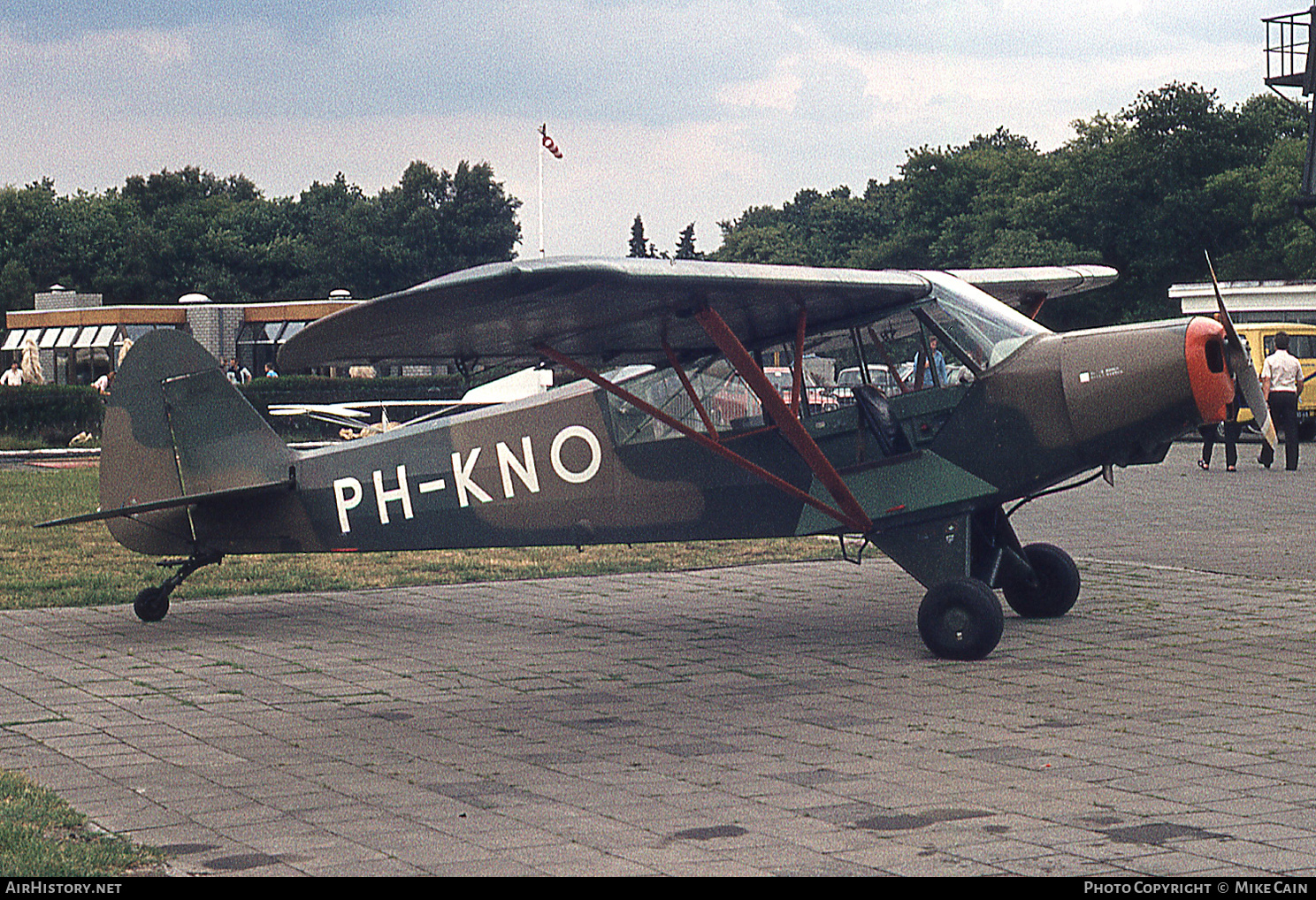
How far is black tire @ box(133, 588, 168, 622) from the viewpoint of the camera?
1099cm

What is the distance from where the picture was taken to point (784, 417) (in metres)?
9.44

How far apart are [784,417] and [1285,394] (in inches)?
698

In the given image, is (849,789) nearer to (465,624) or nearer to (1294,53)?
(465,624)

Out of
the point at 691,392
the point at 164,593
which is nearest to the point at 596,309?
the point at 691,392

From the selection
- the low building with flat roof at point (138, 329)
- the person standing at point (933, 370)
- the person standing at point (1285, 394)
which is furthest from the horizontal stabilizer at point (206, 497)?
the low building with flat roof at point (138, 329)

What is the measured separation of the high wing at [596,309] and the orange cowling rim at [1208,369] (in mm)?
1736

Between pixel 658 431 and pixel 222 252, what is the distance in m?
89.4

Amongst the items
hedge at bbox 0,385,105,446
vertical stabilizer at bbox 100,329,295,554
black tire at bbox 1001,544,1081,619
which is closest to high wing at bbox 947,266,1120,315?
black tire at bbox 1001,544,1081,619

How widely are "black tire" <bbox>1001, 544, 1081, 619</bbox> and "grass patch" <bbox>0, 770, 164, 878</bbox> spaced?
22.2 ft

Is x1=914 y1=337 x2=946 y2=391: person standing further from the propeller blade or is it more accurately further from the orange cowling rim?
the propeller blade

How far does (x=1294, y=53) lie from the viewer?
1394 inches

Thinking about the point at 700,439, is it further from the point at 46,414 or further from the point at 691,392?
the point at 46,414

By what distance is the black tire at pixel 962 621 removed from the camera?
9.08m

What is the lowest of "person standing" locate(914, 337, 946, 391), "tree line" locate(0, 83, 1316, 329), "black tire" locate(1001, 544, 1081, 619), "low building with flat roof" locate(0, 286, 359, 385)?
"black tire" locate(1001, 544, 1081, 619)
